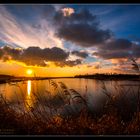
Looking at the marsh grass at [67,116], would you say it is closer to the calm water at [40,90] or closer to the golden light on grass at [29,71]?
the calm water at [40,90]

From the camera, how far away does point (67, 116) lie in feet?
20.2

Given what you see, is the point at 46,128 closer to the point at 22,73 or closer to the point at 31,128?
the point at 31,128

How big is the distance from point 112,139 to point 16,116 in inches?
89.8

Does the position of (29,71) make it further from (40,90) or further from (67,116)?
(67,116)

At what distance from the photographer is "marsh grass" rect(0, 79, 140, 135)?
5.56 m

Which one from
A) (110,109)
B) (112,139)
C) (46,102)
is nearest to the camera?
(112,139)

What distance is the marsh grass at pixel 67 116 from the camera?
219 inches

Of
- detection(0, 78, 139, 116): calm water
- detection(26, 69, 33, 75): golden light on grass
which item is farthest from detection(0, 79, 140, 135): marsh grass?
detection(26, 69, 33, 75): golden light on grass

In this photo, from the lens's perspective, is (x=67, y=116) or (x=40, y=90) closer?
(x=67, y=116)

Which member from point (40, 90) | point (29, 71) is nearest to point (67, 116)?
point (40, 90)

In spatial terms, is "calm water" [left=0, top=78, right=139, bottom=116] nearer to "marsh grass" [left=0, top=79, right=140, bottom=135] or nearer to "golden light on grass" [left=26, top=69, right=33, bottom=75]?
"marsh grass" [left=0, top=79, right=140, bottom=135]
